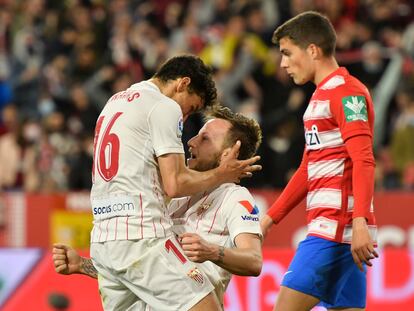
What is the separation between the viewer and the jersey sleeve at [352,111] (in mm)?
5203

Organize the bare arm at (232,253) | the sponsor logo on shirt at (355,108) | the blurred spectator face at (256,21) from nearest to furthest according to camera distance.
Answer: the bare arm at (232,253), the sponsor logo on shirt at (355,108), the blurred spectator face at (256,21)

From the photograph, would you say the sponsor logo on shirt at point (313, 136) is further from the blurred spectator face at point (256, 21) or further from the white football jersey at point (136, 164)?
the blurred spectator face at point (256, 21)

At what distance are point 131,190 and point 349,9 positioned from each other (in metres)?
9.29

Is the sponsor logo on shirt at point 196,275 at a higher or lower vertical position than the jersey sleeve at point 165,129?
lower

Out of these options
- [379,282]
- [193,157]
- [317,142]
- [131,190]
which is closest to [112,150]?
[131,190]

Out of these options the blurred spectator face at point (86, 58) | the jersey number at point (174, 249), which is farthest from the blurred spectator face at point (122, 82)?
the jersey number at point (174, 249)

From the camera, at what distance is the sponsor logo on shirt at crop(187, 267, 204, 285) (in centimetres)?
488

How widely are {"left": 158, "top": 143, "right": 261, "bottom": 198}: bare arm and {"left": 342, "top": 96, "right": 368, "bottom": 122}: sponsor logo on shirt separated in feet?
1.79

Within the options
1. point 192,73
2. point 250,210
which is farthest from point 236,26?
point 250,210

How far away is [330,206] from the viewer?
5441 millimetres

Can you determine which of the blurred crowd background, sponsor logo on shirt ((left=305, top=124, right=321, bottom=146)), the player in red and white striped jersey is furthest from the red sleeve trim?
the blurred crowd background

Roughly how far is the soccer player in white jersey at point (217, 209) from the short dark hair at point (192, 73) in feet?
0.68

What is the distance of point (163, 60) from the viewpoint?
14320 millimetres

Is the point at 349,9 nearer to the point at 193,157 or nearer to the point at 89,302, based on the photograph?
the point at 89,302
